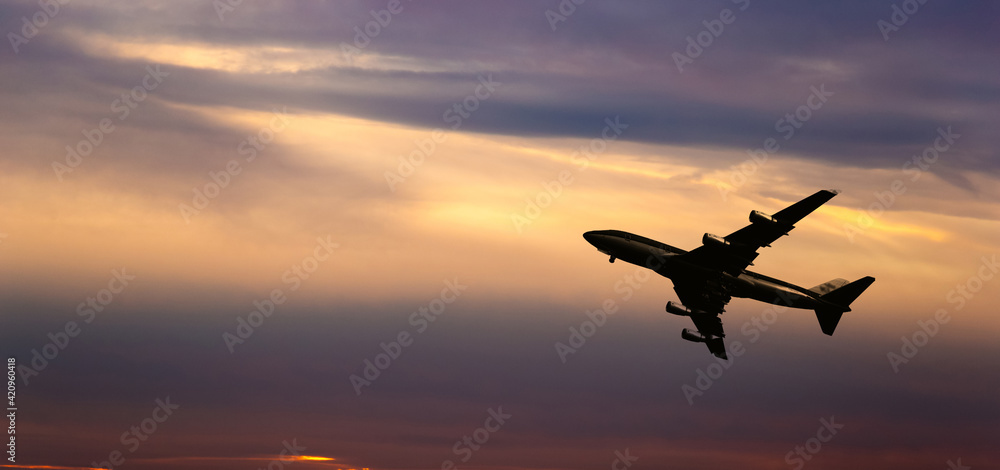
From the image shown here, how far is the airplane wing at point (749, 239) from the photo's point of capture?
123m

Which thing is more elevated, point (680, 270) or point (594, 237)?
point (594, 237)

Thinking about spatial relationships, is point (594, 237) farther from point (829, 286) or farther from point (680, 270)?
point (829, 286)

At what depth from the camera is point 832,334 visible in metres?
139

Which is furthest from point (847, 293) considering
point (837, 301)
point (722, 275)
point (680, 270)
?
point (680, 270)

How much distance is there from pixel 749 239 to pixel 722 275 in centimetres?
736

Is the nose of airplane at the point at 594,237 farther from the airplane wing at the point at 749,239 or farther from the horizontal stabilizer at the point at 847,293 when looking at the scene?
the horizontal stabilizer at the point at 847,293

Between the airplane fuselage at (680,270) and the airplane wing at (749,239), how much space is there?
1180 mm

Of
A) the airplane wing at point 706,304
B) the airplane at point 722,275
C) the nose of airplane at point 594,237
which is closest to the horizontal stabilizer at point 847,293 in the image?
the airplane at point 722,275

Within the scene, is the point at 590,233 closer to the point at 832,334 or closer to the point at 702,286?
the point at 702,286

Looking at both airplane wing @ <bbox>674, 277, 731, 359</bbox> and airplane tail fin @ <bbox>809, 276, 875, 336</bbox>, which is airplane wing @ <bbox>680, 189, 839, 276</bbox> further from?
airplane tail fin @ <bbox>809, 276, 875, 336</bbox>

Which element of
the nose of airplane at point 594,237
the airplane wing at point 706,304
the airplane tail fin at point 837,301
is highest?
the nose of airplane at point 594,237

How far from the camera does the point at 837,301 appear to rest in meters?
138

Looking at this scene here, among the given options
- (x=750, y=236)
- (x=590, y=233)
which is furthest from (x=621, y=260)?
(x=750, y=236)

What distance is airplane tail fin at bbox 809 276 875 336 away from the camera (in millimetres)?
137125
